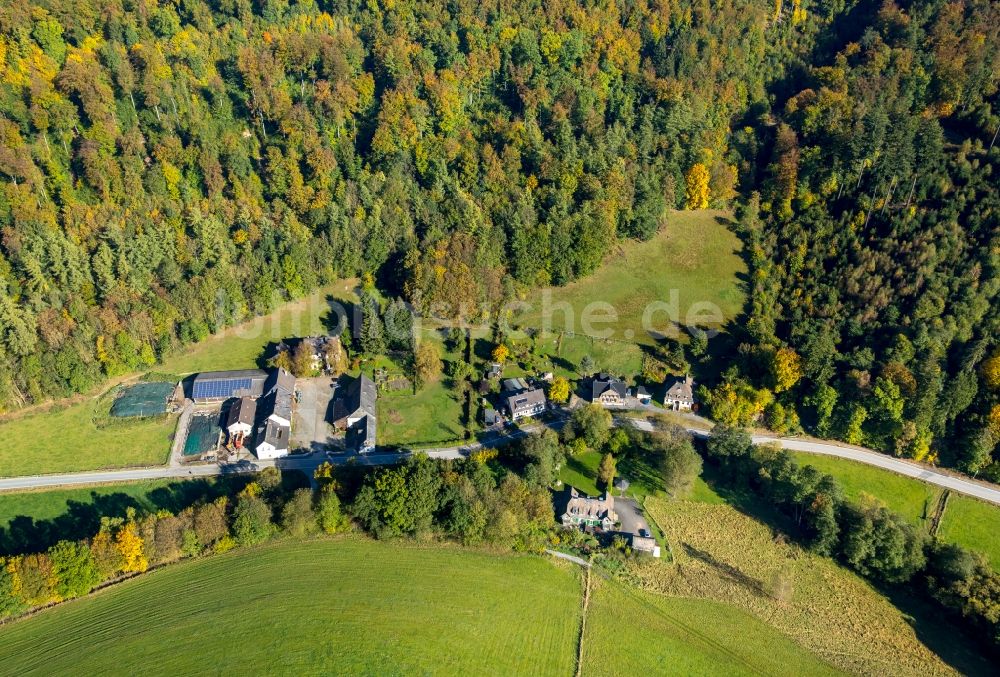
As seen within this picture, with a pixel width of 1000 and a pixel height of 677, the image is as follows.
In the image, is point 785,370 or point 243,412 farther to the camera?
point 785,370

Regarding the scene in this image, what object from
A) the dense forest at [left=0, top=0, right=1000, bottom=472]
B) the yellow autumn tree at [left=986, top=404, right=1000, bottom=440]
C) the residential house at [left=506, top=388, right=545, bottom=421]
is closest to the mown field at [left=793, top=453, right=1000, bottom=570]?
the dense forest at [left=0, top=0, right=1000, bottom=472]

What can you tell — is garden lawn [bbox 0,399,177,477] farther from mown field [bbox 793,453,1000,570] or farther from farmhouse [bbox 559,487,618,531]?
mown field [bbox 793,453,1000,570]

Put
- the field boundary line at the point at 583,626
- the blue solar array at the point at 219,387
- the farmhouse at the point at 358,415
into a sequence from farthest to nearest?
the blue solar array at the point at 219,387
the farmhouse at the point at 358,415
the field boundary line at the point at 583,626

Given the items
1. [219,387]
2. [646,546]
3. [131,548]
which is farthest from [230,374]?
[646,546]

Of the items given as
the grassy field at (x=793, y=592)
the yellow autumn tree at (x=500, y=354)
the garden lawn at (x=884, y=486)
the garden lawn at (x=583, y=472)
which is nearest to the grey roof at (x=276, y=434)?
the yellow autumn tree at (x=500, y=354)

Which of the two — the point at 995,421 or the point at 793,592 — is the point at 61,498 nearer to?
the point at 793,592

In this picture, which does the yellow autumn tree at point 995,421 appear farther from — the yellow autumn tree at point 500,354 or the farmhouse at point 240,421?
the farmhouse at point 240,421
